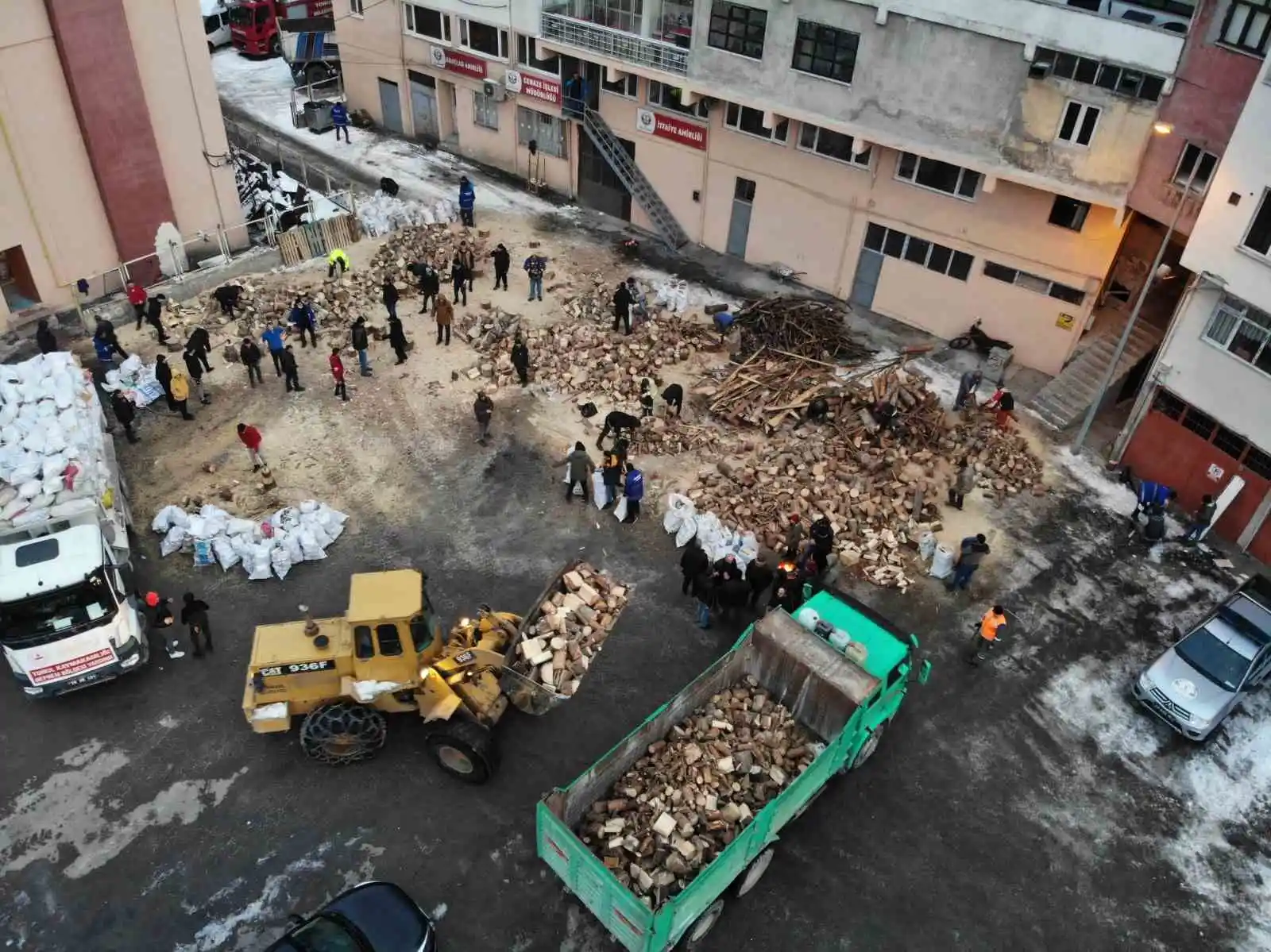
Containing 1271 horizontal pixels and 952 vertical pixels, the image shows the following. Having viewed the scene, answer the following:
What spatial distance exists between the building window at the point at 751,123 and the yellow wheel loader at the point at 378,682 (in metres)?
17.9

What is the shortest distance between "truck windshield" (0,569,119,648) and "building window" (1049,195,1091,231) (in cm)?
2189

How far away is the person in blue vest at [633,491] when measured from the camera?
18.6 meters

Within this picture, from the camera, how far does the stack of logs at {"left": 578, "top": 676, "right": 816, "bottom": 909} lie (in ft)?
40.4

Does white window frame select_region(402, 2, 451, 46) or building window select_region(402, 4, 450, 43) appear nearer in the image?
white window frame select_region(402, 2, 451, 46)

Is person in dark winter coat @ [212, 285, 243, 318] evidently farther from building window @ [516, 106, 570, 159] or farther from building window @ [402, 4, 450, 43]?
building window @ [402, 4, 450, 43]

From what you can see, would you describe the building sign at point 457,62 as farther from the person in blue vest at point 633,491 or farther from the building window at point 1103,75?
the person in blue vest at point 633,491

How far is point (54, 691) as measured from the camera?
583 inches

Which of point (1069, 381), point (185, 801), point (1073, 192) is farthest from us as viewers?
point (1069, 381)

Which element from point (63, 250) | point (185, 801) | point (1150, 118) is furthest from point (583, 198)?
point (185, 801)

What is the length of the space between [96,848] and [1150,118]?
23944mm

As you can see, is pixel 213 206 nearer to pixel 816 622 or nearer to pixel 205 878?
pixel 205 878

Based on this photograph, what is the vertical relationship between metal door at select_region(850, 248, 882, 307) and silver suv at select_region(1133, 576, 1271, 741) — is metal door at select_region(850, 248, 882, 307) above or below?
above

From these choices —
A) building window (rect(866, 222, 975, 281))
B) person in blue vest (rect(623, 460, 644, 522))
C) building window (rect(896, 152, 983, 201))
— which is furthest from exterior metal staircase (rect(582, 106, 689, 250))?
person in blue vest (rect(623, 460, 644, 522))

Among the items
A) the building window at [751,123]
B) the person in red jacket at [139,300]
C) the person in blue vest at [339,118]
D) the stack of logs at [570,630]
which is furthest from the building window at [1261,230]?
the person in blue vest at [339,118]
